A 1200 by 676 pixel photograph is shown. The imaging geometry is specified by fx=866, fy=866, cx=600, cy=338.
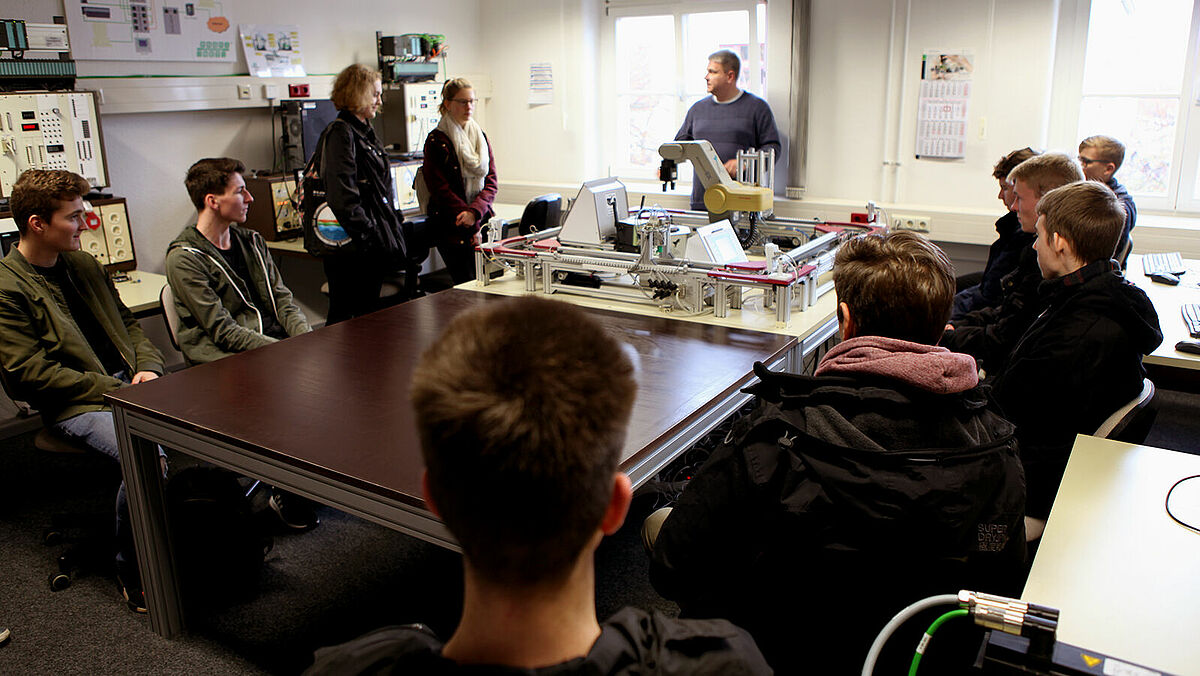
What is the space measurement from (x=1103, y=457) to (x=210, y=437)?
201 centimetres

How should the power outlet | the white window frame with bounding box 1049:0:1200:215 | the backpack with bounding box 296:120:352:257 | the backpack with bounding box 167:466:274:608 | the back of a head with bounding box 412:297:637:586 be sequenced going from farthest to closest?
the power outlet
the white window frame with bounding box 1049:0:1200:215
the backpack with bounding box 296:120:352:257
the backpack with bounding box 167:466:274:608
the back of a head with bounding box 412:297:637:586

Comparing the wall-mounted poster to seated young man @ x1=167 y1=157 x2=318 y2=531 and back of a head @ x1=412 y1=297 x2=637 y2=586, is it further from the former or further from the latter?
back of a head @ x1=412 y1=297 x2=637 y2=586

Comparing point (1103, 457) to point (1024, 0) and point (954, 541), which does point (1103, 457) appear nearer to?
point (954, 541)

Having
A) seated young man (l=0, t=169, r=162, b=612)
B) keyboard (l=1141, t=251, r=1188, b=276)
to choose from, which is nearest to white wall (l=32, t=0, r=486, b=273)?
seated young man (l=0, t=169, r=162, b=612)

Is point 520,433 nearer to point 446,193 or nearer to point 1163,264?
point 1163,264

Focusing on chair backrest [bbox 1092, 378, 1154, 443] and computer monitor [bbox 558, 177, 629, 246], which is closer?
chair backrest [bbox 1092, 378, 1154, 443]

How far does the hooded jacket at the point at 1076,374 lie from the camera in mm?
2027

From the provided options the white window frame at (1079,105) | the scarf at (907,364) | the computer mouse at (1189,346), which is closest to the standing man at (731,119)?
the white window frame at (1079,105)

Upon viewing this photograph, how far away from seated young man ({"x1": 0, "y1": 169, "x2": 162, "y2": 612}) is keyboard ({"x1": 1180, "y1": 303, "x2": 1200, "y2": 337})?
3.34 m

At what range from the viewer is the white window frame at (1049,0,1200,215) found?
14.8ft

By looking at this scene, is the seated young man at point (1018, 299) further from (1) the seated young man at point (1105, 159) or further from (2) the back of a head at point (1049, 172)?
(1) the seated young man at point (1105, 159)

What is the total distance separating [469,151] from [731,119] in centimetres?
157

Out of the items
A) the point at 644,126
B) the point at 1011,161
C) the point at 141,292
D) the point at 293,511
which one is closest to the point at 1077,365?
the point at 1011,161

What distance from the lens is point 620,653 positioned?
0.76m
